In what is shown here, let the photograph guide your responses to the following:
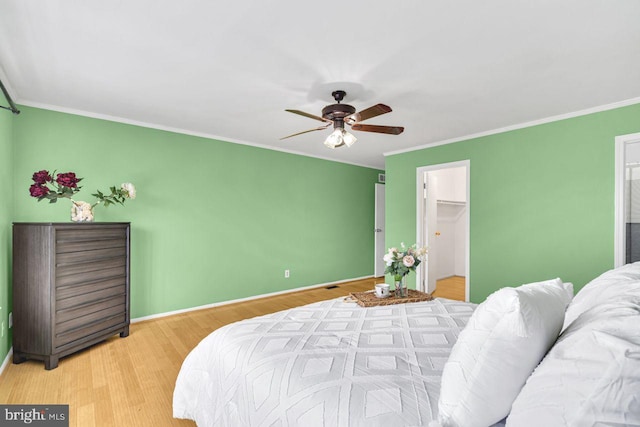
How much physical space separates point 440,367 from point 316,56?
6.84 ft

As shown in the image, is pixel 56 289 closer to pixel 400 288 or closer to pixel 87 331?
pixel 87 331

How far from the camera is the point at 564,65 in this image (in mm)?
2357

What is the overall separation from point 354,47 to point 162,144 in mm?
2925

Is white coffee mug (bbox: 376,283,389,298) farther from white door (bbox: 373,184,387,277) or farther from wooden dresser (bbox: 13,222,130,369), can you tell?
white door (bbox: 373,184,387,277)

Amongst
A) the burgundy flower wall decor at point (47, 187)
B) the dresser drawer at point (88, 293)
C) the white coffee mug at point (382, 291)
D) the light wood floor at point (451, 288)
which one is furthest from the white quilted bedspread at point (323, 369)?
the light wood floor at point (451, 288)

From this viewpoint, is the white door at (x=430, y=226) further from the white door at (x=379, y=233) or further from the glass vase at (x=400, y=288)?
the glass vase at (x=400, y=288)

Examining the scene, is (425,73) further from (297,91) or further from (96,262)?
(96,262)

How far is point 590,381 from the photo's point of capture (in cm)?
71

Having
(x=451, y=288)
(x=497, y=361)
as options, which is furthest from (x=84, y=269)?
(x=451, y=288)

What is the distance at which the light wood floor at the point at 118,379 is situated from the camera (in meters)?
2.04

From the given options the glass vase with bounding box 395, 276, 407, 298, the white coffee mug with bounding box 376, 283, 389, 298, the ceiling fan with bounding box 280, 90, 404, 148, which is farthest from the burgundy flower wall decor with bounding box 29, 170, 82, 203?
the glass vase with bounding box 395, 276, 407, 298

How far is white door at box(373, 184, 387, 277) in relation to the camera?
661 centimetres

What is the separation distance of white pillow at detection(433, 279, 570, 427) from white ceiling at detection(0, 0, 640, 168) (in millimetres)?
1615

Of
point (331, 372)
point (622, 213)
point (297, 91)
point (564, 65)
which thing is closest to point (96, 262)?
point (297, 91)
